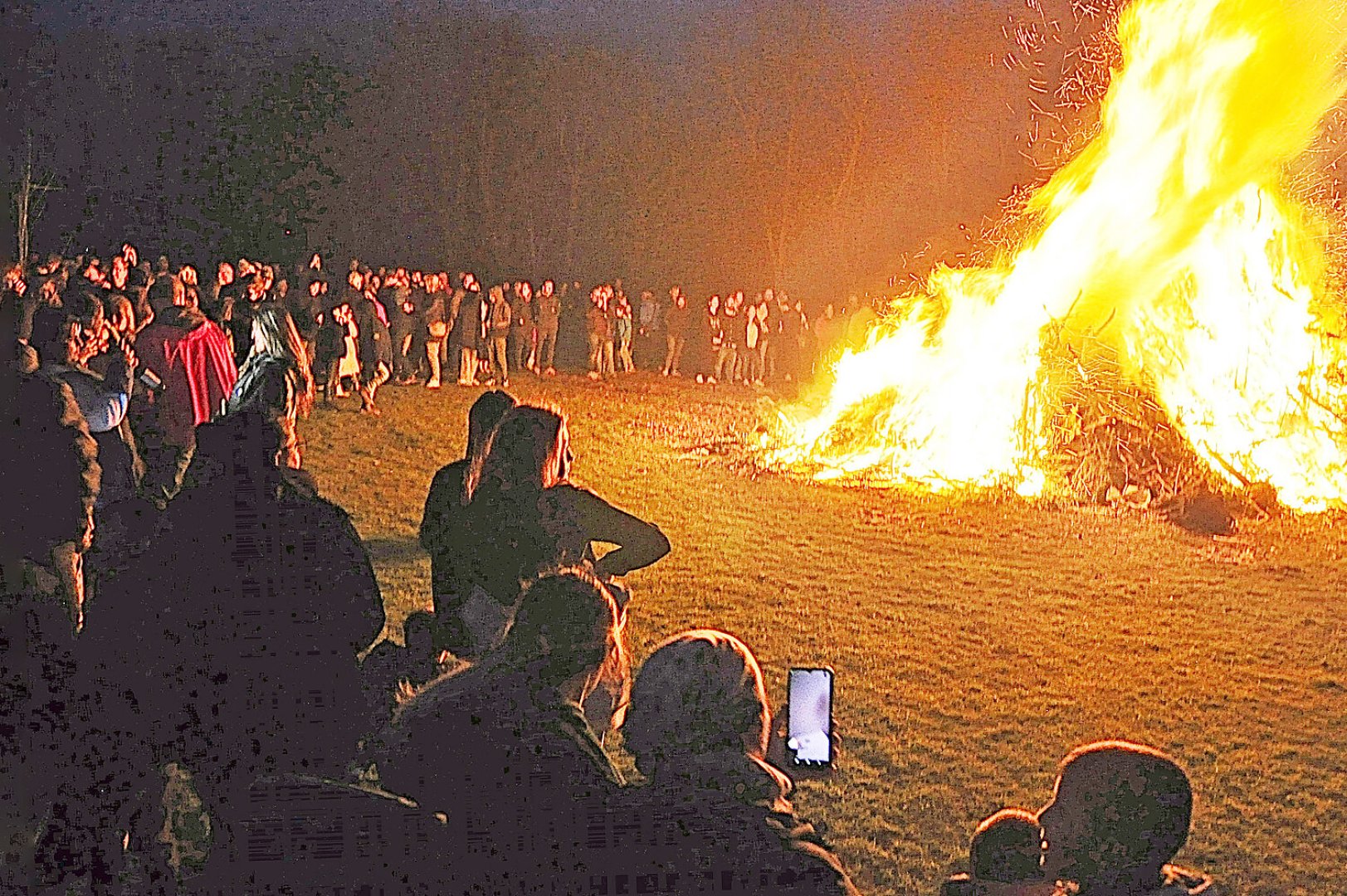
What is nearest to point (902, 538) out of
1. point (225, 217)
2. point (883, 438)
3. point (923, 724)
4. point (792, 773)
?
point (883, 438)

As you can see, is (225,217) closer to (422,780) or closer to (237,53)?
(237,53)

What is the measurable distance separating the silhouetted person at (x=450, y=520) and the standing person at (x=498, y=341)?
30.2ft

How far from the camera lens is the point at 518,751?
2326 millimetres

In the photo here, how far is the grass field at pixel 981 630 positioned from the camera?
4.41 meters

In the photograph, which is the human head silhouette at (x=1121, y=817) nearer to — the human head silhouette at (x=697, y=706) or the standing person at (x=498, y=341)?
the human head silhouette at (x=697, y=706)

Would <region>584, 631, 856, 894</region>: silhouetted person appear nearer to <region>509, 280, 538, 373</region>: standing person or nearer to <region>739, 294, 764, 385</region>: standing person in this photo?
<region>739, 294, 764, 385</region>: standing person

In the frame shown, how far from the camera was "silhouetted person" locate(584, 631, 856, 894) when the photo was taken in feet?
7.26

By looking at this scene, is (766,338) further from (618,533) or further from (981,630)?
(618,533)

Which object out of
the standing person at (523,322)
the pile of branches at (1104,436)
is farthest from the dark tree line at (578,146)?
the pile of branches at (1104,436)

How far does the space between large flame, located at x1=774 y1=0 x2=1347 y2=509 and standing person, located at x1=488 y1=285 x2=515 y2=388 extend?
4.51m

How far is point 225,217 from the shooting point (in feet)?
34.0

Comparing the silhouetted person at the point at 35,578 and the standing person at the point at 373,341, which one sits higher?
the standing person at the point at 373,341

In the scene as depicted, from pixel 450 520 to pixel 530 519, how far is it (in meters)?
Result: 0.30

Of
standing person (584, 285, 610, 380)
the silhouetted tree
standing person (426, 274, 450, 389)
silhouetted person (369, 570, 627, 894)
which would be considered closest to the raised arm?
silhouetted person (369, 570, 627, 894)
